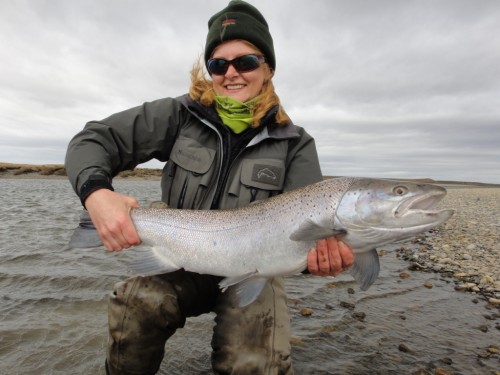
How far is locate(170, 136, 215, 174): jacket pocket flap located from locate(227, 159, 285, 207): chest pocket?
0.27m

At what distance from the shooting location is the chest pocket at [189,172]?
3.35 metres

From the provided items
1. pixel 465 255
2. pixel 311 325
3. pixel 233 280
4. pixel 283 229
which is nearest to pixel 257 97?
pixel 283 229

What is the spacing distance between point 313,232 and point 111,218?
1.40 m

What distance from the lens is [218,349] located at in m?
2.91

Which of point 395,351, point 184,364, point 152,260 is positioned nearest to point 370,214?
point 152,260

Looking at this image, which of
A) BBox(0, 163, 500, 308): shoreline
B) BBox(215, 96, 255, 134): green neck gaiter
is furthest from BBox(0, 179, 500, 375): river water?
BBox(215, 96, 255, 134): green neck gaiter

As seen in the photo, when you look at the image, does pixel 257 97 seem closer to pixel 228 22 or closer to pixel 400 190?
pixel 228 22

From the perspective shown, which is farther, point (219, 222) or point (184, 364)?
point (184, 364)

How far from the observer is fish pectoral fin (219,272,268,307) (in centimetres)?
283

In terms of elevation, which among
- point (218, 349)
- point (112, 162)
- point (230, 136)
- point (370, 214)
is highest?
point (230, 136)

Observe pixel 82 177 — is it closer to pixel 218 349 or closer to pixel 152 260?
pixel 152 260

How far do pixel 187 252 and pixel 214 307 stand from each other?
0.65 meters

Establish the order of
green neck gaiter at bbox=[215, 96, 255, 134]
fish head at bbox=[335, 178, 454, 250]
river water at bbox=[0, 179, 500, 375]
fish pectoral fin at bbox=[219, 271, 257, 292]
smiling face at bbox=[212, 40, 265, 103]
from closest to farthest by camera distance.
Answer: fish head at bbox=[335, 178, 454, 250], fish pectoral fin at bbox=[219, 271, 257, 292], green neck gaiter at bbox=[215, 96, 255, 134], smiling face at bbox=[212, 40, 265, 103], river water at bbox=[0, 179, 500, 375]

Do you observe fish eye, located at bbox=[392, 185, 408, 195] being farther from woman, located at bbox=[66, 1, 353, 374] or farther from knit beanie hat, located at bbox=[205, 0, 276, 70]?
Answer: knit beanie hat, located at bbox=[205, 0, 276, 70]
